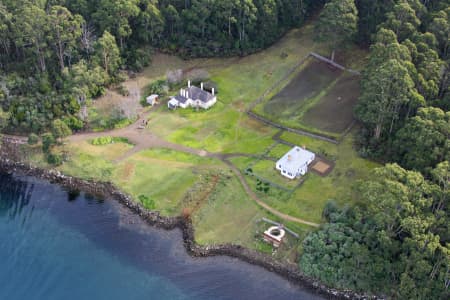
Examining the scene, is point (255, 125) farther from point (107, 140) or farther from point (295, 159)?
point (107, 140)

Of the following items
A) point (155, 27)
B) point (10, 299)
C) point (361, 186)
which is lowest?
point (10, 299)

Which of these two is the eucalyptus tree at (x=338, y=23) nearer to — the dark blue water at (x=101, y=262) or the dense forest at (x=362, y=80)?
the dense forest at (x=362, y=80)

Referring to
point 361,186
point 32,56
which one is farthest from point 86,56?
point 361,186

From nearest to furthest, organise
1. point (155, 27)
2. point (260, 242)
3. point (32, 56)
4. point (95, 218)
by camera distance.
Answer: point (260, 242), point (95, 218), point (32, 56), point (155, 27)

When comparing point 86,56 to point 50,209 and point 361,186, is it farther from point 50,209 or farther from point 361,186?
point 361,186

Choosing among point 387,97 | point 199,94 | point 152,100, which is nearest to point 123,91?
point 152,100

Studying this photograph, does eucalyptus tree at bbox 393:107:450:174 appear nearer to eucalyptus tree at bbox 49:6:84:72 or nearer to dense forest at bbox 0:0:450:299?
dense forest at bbox 0:0:450:299

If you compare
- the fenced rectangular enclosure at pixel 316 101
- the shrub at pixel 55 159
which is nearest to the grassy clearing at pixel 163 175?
the shrub at pixel 55 159

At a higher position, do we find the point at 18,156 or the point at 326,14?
the point at 326,14
